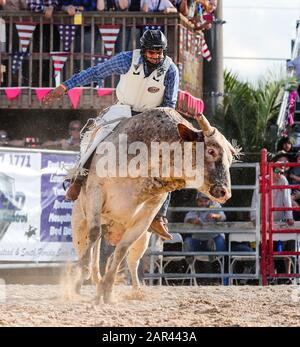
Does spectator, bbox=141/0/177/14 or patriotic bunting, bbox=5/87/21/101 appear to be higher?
spectator, bbox=141/0/177/14

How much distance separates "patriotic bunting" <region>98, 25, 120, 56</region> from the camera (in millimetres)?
14977

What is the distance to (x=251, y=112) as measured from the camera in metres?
17.0

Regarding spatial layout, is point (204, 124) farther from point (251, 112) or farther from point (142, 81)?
point (251, 112)

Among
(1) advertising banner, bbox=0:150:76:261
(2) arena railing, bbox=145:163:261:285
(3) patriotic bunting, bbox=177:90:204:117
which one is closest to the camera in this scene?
(1) advertising banner, bbox=0:150:76:261

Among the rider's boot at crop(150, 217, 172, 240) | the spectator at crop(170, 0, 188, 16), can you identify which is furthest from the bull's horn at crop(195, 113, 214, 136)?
the spectator at crop(170, 0, 188, 16)

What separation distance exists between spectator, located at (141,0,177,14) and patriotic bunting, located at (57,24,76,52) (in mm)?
1144

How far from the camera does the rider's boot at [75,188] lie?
876 centimetres

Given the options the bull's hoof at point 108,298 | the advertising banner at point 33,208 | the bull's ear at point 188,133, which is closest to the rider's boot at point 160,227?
the bull's hoof at point 108,298

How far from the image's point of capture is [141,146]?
27.7ft

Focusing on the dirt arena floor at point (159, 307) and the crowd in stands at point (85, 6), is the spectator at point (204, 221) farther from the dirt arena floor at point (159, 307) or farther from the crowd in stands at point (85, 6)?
the crowd in stands at point (85, 6)

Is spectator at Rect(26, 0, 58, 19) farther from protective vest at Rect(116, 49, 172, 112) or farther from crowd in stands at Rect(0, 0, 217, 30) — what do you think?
protective vest at Rect(116, 49, 172, 112)

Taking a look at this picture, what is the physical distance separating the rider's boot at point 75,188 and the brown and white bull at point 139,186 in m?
0.07

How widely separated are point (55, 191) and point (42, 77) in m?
3.97
